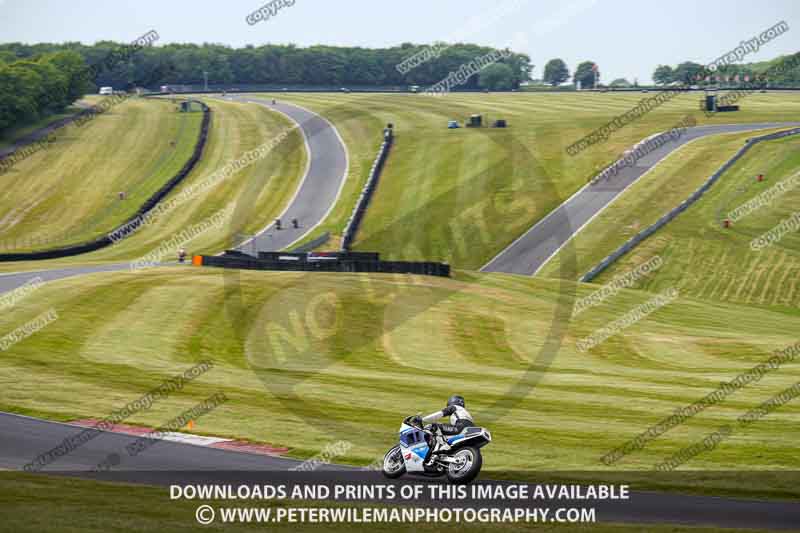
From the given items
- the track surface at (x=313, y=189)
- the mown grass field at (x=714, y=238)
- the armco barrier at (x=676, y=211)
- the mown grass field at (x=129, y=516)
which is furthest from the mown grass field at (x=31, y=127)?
the mown grass field at (x=129, y=516)

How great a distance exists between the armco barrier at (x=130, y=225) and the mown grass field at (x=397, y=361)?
19.2 m

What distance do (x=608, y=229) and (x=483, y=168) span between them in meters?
20.7

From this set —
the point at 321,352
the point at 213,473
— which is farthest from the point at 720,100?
the point at 213,473

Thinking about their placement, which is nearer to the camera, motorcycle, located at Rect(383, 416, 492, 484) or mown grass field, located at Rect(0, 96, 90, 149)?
motorcycle, located at Rect(383, 416, 492, 484)

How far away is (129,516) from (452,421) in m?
6.38

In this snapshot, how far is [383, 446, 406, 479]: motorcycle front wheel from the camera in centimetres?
2056

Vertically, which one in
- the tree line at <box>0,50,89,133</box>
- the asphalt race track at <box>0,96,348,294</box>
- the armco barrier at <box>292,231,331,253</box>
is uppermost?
the tree line at <box>0,50,89,133</box>

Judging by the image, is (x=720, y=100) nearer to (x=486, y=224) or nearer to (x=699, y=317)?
(x=486, y=224)

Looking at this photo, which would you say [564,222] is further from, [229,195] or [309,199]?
[229,195]

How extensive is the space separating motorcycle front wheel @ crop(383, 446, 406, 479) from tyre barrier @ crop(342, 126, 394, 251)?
56.0m

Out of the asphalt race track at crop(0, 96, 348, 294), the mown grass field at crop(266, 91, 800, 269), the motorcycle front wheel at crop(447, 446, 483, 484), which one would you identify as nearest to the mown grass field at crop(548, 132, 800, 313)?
the mown grass field at crop(266, 91, 800, 269)

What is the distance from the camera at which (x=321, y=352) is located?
39375 mm

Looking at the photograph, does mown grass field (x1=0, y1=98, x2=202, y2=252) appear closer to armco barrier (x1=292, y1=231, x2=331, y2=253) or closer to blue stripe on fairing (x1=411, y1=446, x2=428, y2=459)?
armco barrier (x1=292, y1=231, x2=331, y2=253)

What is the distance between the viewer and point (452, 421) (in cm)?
1980
